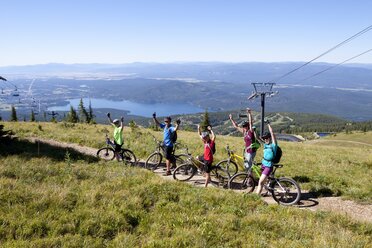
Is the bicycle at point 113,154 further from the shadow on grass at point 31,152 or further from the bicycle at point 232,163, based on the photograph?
the bicycle at point 232,163

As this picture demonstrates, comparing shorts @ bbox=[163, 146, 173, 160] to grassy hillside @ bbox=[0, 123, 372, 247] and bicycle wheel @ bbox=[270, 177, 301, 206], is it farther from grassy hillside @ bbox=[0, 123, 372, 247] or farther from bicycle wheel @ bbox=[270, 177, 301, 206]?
bicycle wheel @ bbox=[270, 177, 301, 206]

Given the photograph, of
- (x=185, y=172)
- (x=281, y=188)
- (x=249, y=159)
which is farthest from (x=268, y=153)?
(x=185, y=172)

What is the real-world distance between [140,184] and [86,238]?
4038 millimetres

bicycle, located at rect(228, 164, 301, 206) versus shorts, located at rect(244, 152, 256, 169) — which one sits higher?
shorts, located at rect(244, 152, 256, 169)

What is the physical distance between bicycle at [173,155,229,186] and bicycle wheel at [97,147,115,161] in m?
4.18

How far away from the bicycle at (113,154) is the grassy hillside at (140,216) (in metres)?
4.31

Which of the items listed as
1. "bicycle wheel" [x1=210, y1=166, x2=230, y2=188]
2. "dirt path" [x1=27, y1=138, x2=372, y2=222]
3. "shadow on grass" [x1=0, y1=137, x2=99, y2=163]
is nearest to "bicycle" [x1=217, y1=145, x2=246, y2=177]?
"bicycle wheel" [x1=210, y1=166, x2=230, y2=188]

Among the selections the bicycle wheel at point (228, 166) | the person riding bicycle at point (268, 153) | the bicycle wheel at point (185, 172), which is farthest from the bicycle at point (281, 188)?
the bicycle wheel at point (185, 172)

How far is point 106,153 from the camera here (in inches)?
691

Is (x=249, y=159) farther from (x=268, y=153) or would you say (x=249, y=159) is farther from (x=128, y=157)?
(x=128, y=157)

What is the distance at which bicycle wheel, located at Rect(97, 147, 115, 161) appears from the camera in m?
17.5

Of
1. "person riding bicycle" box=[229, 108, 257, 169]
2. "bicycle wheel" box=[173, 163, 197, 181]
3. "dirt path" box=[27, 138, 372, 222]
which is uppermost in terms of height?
"person riding bicycle" box=[229, 108, 257, 169]

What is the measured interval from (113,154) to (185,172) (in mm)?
4996

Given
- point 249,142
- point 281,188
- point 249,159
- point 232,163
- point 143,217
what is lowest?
point 232,163
